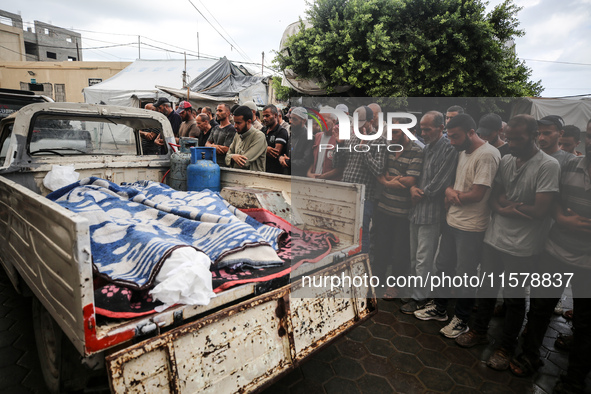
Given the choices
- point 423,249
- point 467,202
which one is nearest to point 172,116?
point 423,249

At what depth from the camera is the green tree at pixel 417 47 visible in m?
5.43

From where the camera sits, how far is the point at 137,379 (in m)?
1.29

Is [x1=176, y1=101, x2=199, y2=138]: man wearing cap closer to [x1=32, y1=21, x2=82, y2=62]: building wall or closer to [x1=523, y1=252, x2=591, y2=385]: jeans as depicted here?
[x1=523, y1=252, x2=591, y2=385]: jeans

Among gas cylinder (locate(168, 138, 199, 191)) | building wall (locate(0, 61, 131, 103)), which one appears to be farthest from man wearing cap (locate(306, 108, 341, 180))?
building wall (locate(0, 61, 131, 103))

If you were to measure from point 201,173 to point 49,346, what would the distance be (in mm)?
1968

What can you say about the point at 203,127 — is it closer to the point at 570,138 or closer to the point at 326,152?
the point at 326,152

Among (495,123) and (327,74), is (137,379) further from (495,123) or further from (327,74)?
(327,74)

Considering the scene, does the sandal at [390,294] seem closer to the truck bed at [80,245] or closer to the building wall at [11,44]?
the truck bed at [80,245]

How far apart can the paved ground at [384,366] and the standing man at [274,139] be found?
2.47m

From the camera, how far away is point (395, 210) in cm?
348

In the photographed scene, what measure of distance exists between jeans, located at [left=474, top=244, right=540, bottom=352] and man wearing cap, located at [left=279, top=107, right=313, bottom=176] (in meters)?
2.49

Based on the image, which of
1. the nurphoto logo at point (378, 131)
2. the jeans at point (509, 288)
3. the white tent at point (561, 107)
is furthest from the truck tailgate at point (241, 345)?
the white tent at point (561, 107)

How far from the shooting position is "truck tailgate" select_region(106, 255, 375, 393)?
1316 millimetres

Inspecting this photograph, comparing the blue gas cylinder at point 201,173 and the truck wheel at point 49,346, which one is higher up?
the blue gas cylinder at point 201,173
